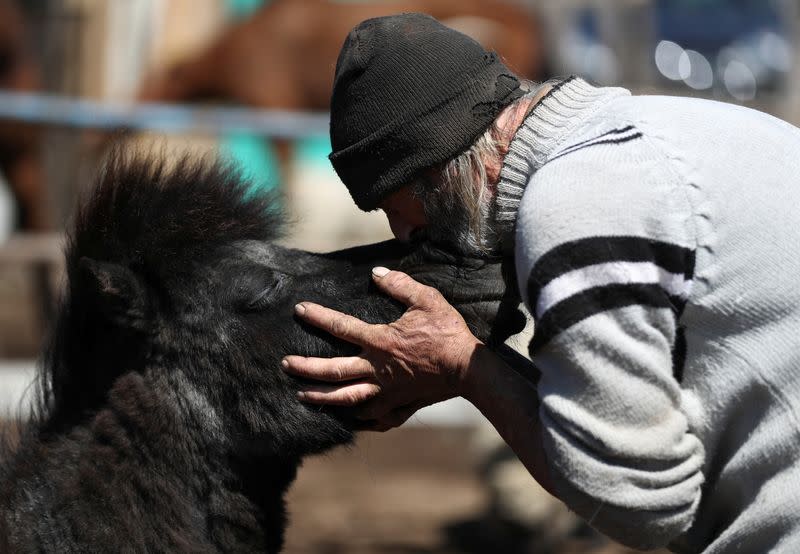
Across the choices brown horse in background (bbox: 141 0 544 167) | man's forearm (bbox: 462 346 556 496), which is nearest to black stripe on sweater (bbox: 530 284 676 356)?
man's forearm (bbox: 462 346 556 496)

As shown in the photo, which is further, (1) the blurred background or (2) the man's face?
(1) the blurred background

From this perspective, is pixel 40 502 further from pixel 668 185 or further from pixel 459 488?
pixel 459 488

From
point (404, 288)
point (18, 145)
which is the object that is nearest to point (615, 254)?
point (404, 288)

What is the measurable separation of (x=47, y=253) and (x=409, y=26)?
5006mm

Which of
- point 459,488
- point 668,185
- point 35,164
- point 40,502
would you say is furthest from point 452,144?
point 35,164

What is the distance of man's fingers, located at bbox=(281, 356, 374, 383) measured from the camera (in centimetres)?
244

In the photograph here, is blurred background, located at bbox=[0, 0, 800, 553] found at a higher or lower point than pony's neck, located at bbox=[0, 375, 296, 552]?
lower

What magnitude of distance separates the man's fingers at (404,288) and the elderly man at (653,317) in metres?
0.09

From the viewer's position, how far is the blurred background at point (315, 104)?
613 cm

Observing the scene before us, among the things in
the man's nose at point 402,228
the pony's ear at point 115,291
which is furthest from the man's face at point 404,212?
the pony's ear at point 115,291

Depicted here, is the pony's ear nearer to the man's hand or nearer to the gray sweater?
the man's hand

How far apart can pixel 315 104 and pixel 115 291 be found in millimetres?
8296

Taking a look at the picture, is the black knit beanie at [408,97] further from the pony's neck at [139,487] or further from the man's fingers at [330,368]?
the pony's neck at [139,487]

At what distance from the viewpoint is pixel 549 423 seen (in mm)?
2029
